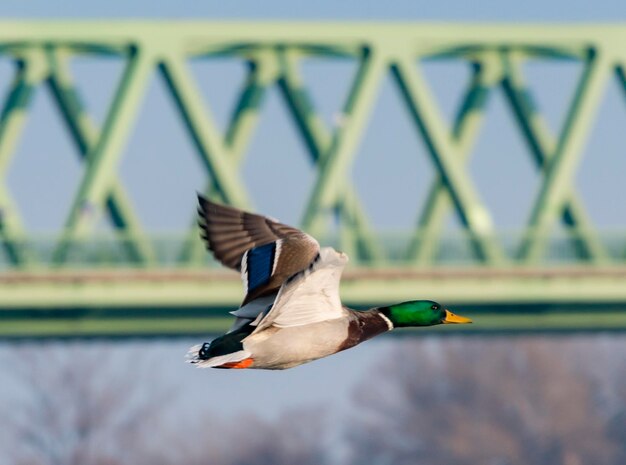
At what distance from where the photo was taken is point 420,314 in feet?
102

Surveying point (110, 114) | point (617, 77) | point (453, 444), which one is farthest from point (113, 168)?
point (453, 444)

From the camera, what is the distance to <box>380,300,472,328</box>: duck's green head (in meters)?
30.9

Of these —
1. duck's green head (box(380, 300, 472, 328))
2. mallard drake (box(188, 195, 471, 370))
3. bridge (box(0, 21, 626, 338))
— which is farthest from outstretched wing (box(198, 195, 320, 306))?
bridge (box(0, 21, 626, 338))

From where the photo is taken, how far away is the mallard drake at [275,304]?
96.0ft

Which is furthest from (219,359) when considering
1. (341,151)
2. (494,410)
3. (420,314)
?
(494,410)

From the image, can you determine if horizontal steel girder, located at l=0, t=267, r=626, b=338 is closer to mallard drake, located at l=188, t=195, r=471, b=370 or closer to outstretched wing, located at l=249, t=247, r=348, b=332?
mallard drake, located at l=188, t=195, r=471, b=370

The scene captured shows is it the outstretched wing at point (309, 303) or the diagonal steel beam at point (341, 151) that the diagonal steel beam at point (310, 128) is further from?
the outstretched wing at point (309, 303)

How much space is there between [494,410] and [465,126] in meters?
59.1

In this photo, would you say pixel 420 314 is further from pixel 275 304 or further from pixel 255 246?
pixel 275 304

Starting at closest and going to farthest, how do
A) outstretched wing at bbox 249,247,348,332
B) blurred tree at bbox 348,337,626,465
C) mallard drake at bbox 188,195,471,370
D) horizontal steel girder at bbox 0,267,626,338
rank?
outstretched wing at bbox 249,247,348,332, mallard drake at bbox 188,195,471,370, horizontal steel girder at bbox 0,267,626,338, blurred tree at bbox 348,337,626,465

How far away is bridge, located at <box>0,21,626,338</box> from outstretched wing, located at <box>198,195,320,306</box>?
28.2 meters

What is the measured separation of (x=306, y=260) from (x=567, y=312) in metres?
34.5

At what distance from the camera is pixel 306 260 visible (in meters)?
29.7

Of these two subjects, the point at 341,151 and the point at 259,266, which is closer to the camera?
the point at 259,266
